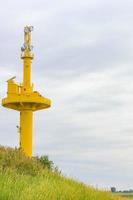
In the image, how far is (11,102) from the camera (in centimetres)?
4922

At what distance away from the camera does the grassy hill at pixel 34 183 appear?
1306 centimetres

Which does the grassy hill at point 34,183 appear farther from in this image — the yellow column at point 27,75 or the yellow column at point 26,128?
the yellow column at point 27,75

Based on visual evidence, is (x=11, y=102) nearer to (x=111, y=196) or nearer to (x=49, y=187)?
(x=111, y=196)

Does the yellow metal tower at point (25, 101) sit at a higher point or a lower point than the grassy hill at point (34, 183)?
higher

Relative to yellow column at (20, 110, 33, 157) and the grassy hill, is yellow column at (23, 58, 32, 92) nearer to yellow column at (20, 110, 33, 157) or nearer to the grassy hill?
yellow column at (20, 110, 33, 157)

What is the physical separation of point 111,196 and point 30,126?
31.3 m

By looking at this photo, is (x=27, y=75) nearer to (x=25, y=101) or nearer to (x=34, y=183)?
(x=25, y=101)

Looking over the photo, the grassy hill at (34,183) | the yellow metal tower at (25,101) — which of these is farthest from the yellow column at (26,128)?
the grassy hill at (34,183)

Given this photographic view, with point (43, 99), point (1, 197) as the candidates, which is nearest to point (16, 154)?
point (1, 197)

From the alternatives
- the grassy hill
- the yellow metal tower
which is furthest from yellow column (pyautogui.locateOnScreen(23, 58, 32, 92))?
the grassy hill

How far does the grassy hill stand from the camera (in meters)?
13.1

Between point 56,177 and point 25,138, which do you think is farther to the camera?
point 25,138

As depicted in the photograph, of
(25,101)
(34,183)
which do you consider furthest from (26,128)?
(34,183)

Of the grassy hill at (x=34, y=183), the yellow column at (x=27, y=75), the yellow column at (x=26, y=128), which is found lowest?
the grassy hill at (x=34, y=183)
